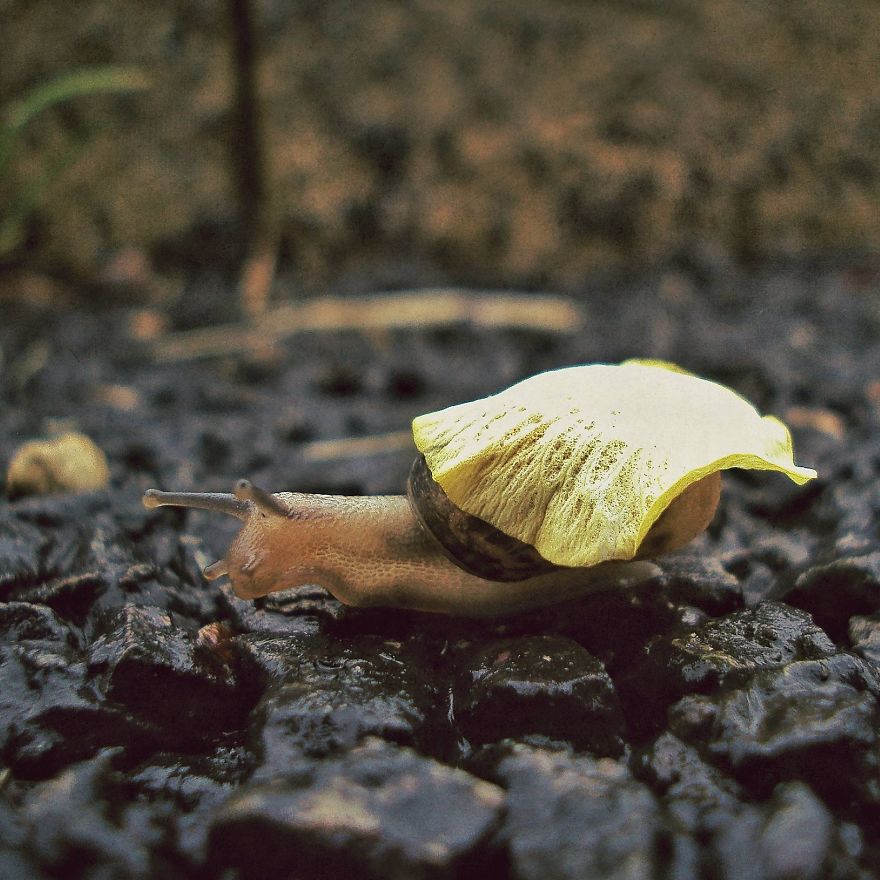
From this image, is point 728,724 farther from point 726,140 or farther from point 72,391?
point 726,140

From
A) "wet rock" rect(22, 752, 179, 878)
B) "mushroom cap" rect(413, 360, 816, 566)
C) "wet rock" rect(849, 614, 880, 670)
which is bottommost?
"wet rock" rect(22, 752, 179, 878)

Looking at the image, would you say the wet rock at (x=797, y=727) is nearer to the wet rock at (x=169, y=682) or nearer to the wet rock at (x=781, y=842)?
the wet rock at (x=781, y=842)

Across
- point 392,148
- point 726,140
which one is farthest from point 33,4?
point 726,140

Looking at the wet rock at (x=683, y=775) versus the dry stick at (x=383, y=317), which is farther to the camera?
the dry stick at (x=383, y=317)

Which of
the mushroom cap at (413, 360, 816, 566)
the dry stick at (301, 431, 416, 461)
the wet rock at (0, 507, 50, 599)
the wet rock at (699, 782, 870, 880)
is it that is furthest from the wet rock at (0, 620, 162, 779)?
the dry stick at (301, 431, 416, 461)

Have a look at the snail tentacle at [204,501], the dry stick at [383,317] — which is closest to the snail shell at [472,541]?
the snail tentacle at [204,501]

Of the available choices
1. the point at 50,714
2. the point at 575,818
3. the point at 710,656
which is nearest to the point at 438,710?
the point at 575,818

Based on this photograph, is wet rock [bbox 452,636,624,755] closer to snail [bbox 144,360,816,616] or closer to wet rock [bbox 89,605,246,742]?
snail [bbox 144,360,816,616]
